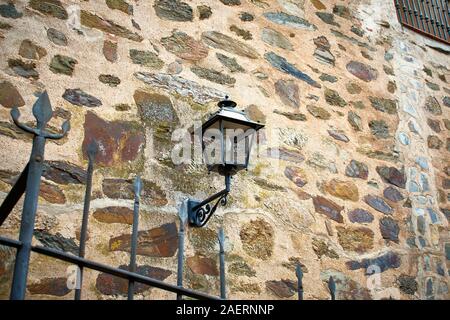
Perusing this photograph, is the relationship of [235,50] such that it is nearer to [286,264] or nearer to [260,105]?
[260,105]

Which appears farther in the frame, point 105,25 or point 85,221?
point 105,25

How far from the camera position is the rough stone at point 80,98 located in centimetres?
255

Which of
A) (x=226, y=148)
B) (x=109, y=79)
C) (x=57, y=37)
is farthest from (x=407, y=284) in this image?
(x=57, y=37)

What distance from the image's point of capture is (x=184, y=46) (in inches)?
119

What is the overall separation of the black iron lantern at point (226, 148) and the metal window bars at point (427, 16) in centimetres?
235

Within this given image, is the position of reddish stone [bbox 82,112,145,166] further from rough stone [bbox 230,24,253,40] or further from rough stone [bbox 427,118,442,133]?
rough stone [bbox 427,118,442,133]

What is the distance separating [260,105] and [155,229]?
1.05 meters

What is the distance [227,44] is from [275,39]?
395 mm

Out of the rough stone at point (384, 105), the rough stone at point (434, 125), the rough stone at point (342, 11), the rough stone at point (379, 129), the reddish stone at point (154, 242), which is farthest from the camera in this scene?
the rough stone at point (434, 125)

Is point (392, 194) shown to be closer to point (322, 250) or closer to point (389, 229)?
point (389, 229)

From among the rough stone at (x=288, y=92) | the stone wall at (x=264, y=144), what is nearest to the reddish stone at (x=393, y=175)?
the stone wall at (x=264, y=144)

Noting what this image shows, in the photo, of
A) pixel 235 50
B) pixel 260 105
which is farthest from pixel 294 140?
pixel 235 50

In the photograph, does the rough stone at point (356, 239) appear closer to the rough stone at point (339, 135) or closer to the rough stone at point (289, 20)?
the rough stone at point (339, 135)

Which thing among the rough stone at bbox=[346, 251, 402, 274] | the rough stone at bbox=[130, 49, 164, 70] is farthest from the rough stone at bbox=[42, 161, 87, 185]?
the rough stone at bbox=[346, 251, 402, 274]
